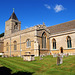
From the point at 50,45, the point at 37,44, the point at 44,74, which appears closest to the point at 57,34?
the point at 50,45

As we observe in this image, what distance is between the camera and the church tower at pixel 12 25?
3974 cm

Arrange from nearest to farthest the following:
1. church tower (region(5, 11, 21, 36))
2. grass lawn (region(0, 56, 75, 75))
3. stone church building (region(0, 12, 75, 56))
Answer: grass lawn (region(0, 56, 75, 75)), stone church building (region(0, 12, 75, 56)), church tower (region(5, 11, 21, 36))

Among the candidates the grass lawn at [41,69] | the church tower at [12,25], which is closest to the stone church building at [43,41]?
the church tower at [12,25]

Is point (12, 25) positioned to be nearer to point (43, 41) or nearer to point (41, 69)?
point (43, 41)

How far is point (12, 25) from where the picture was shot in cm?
4009

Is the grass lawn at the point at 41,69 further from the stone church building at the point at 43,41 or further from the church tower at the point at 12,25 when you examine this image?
the church tower at the point at 12,25

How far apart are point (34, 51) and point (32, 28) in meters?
5.95

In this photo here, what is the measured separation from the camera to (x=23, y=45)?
2708 cm

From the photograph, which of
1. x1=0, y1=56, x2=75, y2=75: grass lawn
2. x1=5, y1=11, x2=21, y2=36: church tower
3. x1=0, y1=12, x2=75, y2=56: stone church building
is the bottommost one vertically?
x1=0, y1=56, x2=75, y2=75: grass lawn

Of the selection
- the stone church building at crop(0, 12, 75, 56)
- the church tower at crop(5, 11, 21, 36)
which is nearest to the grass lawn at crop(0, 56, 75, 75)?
the stone church building at crop(0, 12, 75, 56)

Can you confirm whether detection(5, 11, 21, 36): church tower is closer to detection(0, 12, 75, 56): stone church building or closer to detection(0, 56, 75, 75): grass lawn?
detection(0, 12, 75, 56): stone church building

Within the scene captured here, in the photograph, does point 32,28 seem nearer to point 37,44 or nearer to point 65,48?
point 37,44

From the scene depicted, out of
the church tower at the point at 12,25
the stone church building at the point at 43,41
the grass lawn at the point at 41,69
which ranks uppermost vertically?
the church tower at the point at 12,25

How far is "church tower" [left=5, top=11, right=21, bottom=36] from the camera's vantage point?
3974 centimetres
